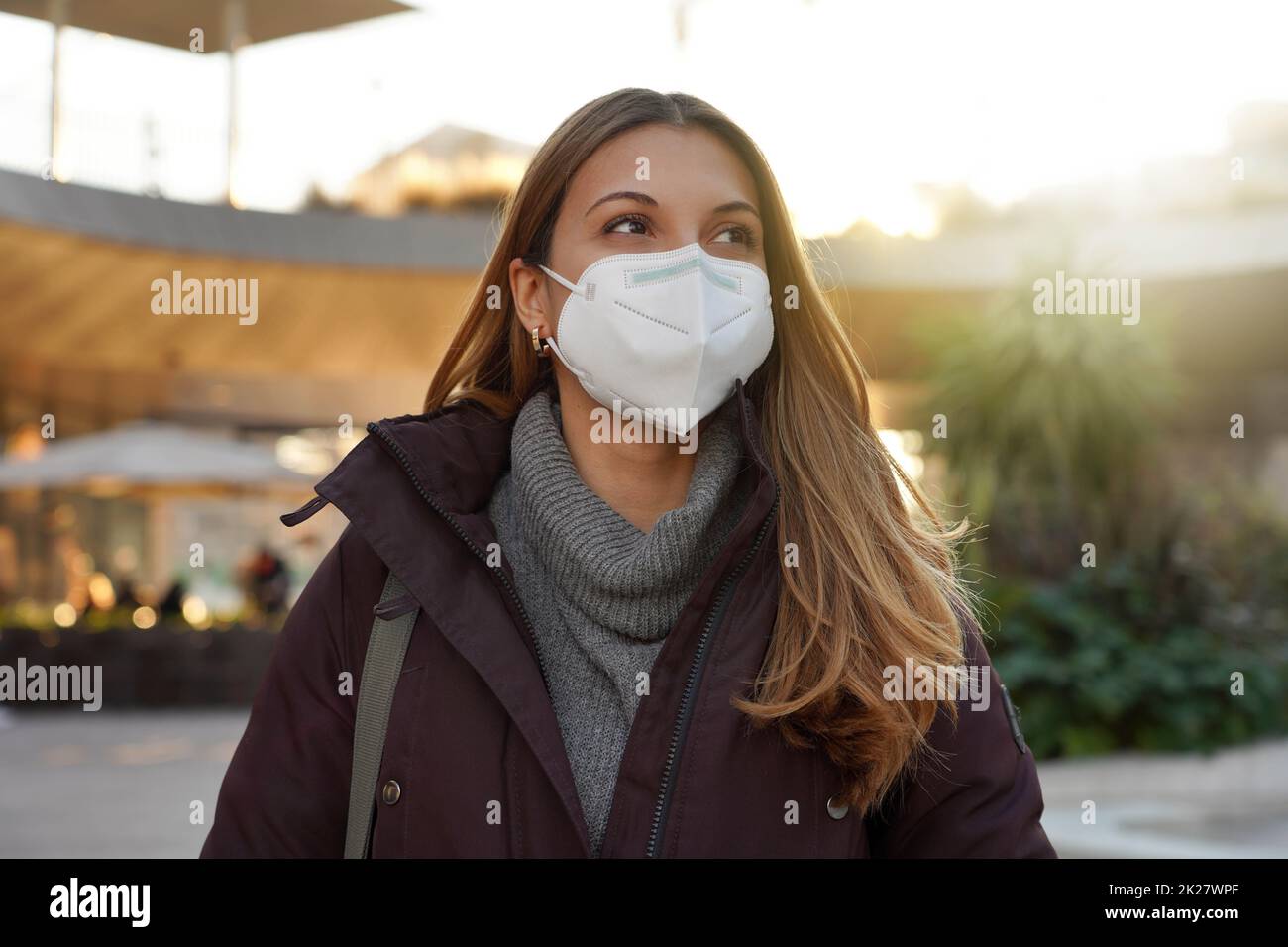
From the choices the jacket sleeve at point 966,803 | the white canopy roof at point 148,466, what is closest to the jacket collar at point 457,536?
the jacket sleeve at point 966,803

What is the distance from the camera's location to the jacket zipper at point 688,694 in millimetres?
1521

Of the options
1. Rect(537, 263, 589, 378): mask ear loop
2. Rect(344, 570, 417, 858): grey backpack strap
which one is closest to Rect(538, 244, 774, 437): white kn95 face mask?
Rect(537, 263, 589, 378): mask ear loop

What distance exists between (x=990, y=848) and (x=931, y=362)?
11180mm

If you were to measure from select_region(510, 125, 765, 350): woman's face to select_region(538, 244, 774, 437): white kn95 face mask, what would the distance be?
22 millimetres

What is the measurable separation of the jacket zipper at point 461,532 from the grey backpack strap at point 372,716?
13cm

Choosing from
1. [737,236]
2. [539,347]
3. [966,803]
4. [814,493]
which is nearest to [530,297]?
[539,347]

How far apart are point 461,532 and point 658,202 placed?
1.79 ft

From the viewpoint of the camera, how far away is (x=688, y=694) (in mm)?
1585

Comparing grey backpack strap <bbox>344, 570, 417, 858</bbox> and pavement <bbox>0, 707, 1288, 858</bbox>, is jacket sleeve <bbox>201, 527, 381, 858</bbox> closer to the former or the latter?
grey backpack strap <bbox>344, 570, 417, 858</bbox>

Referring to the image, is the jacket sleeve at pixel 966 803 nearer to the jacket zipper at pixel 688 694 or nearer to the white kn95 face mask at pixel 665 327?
the jacket zipper at pixel 688 694

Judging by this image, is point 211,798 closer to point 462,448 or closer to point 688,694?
point 462,448

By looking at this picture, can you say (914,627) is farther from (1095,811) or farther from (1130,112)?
(1130,112)
